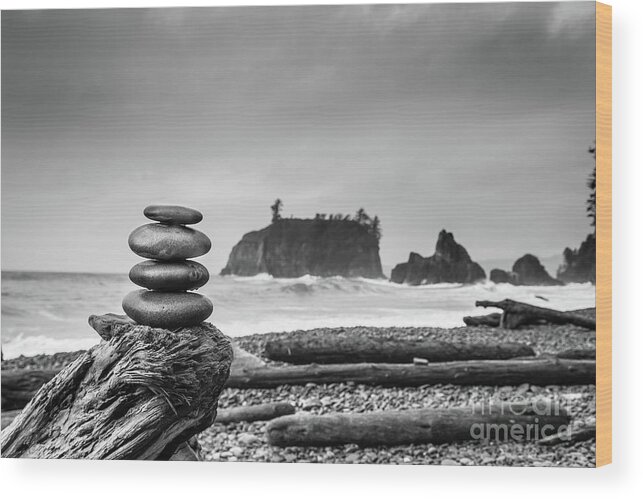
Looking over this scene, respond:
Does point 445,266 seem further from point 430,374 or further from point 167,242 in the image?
point 167,242

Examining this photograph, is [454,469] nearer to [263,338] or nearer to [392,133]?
[263,338]

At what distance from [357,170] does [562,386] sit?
191 centimetres

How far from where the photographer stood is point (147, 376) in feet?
15.7

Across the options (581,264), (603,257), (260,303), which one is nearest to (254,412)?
(260,303)

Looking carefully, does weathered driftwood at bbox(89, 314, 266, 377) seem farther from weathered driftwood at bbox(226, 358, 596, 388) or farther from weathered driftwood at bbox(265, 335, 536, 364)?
weathered driftwood at bbox(265, 335, 536, 364)

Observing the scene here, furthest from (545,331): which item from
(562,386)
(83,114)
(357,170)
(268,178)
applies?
(83,114)

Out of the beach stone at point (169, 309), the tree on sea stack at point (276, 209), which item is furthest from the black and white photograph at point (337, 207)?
the beach stone at point (169, 309)

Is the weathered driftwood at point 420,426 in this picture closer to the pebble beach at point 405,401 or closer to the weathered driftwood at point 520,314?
the pebble beach at point 405,401

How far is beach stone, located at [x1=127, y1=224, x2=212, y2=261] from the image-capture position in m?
5.28

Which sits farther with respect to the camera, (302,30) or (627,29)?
(302,30)

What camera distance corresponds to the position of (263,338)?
602 centimetres

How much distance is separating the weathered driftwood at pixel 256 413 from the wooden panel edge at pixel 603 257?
1.97 metres

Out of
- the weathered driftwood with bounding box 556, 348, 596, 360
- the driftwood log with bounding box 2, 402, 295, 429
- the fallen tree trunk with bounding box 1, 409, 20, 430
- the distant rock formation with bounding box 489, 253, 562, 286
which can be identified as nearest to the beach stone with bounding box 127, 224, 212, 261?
the driftwood log with bounding box 2, 402, 295, 429

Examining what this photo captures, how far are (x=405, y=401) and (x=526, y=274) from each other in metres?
1.14
